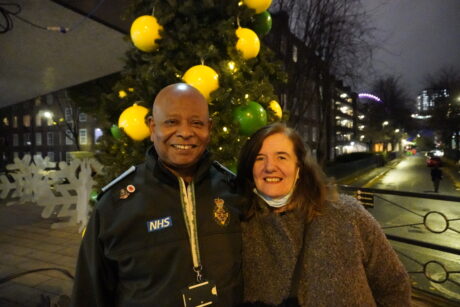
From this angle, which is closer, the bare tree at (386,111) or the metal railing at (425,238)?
the metal railing at (425,238)

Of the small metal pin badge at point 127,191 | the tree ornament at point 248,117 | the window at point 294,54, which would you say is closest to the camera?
the small metal pin badge at point 127,191

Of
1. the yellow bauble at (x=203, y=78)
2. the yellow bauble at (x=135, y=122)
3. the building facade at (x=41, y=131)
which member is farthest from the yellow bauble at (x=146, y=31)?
the building facade at (x=41, y=131)

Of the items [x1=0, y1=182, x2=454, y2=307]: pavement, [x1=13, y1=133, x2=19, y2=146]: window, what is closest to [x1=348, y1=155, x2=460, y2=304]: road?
[x1=0, y1=182, x2=454, y2=307]: pavement

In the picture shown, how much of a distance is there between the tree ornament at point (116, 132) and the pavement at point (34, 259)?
5.68 ft

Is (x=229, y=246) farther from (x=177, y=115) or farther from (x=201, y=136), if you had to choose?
(x=177, y=115)

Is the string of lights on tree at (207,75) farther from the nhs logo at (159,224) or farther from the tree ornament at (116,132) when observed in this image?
the nhs logo at (159,224)

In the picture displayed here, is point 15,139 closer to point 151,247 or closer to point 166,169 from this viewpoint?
point 166,169

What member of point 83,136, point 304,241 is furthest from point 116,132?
point 83,136

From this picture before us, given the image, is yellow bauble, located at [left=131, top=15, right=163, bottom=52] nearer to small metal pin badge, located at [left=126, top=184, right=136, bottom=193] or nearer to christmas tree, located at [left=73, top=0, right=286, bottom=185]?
christmas tree, located at [left=73, top=0, right=286, bottom=185]

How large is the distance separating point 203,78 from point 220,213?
164cm

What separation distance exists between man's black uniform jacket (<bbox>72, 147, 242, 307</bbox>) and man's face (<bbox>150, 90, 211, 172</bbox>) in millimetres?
83

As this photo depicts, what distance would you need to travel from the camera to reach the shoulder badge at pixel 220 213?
5.41 ft

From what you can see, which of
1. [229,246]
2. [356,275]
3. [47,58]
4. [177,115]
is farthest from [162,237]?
[47,58]

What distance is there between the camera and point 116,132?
131 inches
